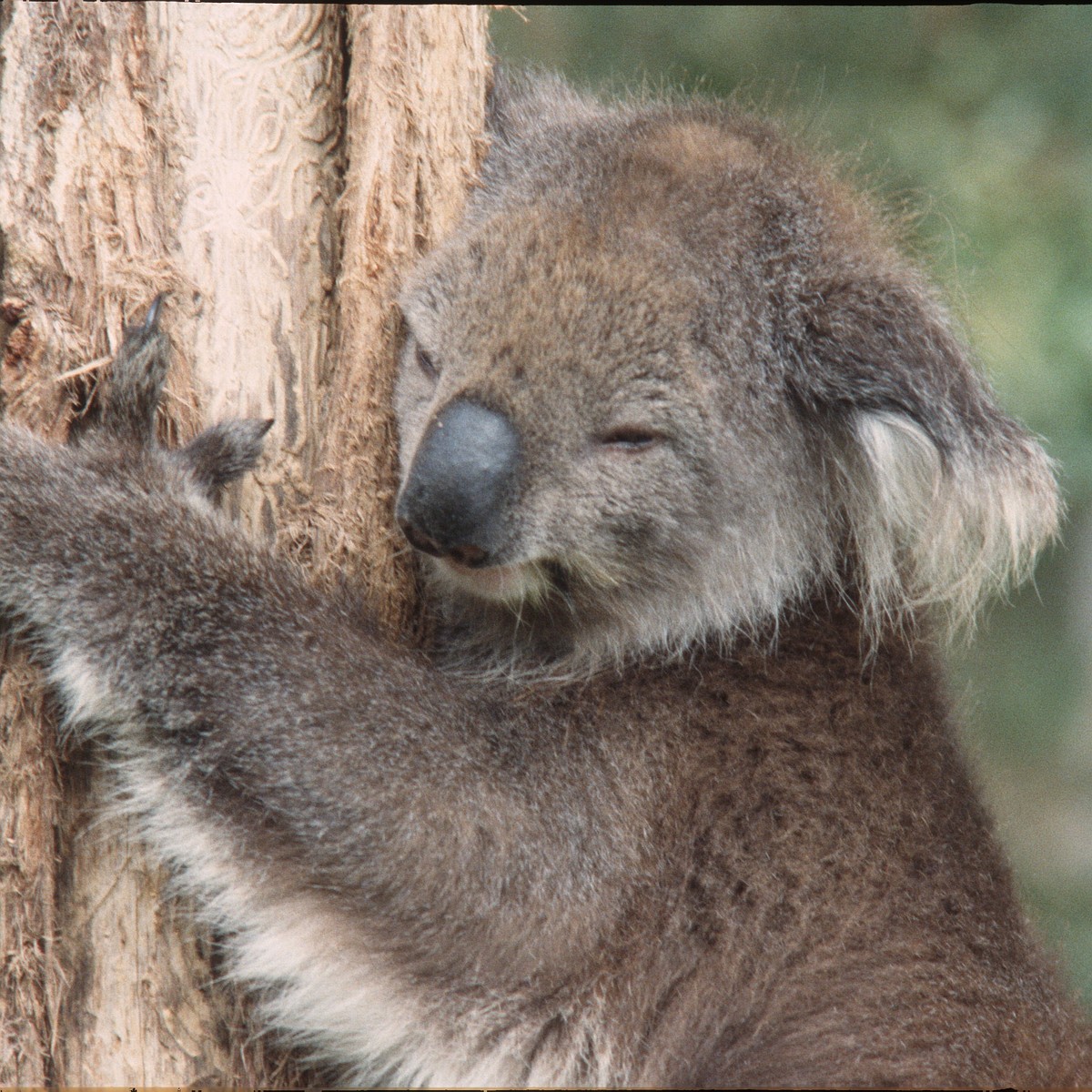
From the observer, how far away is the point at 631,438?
8.89 feet

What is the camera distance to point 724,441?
2758 millimetres

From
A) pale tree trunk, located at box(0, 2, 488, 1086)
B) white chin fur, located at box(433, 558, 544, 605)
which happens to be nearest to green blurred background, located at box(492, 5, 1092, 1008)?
pale tree trunk, located at box(0, 2, 488, 1086)

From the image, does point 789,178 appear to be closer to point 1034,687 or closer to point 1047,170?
point 1047,170

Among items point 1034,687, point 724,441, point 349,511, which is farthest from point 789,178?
point 1034,687

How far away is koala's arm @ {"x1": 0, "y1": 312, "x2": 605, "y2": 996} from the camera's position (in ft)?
8.33

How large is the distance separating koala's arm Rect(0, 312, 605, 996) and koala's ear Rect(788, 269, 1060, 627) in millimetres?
961

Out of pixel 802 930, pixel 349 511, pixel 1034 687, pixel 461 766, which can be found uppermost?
pixel 349 511

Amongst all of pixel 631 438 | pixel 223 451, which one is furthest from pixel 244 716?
pixel 631 438

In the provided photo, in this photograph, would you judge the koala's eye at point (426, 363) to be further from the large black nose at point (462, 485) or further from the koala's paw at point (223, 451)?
the koala's paw at point (223, 451)

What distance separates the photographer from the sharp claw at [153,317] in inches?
102

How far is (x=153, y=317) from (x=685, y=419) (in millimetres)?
1107

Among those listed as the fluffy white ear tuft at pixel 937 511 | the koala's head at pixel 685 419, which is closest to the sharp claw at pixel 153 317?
the koala's head at pixel 685 419

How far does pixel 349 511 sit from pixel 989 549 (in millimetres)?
1412

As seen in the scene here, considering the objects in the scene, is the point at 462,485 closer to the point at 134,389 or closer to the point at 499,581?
the point at 499,581
